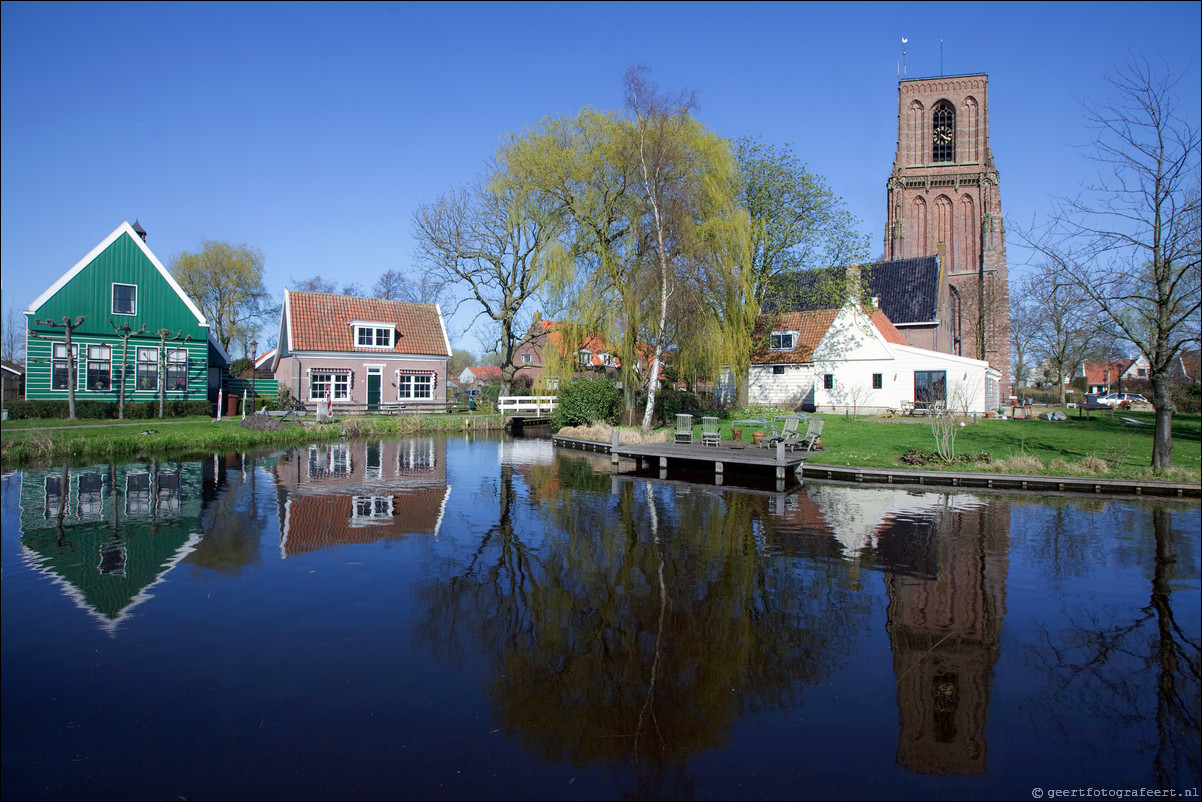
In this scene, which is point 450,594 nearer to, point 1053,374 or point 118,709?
point 118,709

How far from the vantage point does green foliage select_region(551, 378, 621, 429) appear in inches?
1127

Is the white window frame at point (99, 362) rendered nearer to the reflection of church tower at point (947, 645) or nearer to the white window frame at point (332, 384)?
the white window frame at point (332, 384)

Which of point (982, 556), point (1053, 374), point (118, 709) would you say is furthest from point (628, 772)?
point (1053, 374)

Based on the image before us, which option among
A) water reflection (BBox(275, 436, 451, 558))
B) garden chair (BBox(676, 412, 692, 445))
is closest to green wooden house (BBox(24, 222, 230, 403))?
water reflection (BBox(275, 436, 451, 558))

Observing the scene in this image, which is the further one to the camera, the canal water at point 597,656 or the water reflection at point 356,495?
the water reflection at point 356,495

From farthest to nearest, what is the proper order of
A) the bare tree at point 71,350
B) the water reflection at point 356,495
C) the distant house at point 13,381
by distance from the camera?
the distant house at point 13,381, the bare tree at point 71,350, the water reflection at point 356,495

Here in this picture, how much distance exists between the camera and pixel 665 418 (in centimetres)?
3048

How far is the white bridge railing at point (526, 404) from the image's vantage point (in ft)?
125

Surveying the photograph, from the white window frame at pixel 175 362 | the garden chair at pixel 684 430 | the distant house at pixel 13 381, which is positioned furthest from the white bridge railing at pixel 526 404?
the distant house at pixel 13 381

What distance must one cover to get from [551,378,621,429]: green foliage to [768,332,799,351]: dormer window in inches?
469

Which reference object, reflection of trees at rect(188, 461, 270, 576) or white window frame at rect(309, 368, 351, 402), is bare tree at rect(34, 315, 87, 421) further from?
reflection of trees at rect(188, 461, 270, 576)

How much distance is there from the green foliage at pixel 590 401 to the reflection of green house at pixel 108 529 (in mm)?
14505

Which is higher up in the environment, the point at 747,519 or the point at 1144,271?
the point at 1144,271

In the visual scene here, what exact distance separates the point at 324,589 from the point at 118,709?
3194 millimetres
